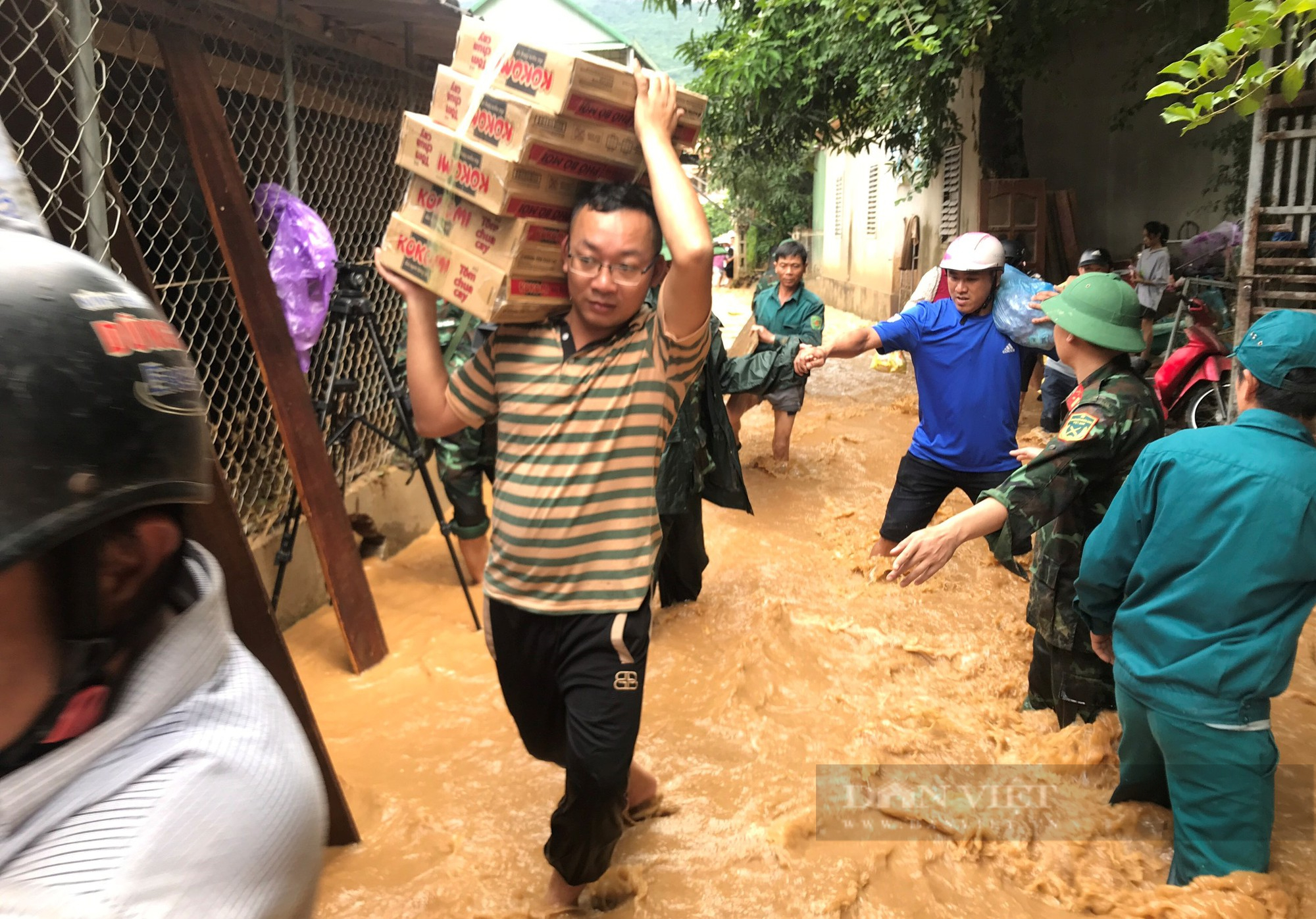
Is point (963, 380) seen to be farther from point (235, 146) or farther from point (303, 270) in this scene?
point (235, 146)

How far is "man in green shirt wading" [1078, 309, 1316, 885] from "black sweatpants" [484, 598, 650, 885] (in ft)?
4.70

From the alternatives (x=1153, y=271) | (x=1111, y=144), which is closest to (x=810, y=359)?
(x=1153, y=271)

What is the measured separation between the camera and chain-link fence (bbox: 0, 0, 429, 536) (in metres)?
2.32

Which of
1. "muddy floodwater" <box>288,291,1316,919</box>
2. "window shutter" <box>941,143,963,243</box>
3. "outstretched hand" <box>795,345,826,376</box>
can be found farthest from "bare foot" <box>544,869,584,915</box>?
"window shutter" <box>941,143,963,243</box>

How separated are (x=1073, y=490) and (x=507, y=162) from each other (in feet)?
6.85

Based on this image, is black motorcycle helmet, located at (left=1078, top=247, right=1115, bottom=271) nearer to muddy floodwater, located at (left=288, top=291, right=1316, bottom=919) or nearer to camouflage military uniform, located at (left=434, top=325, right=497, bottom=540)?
muddy floodwater, located at (left=288, top=291, right=1316, bottom=919)

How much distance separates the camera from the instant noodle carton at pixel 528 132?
204cm

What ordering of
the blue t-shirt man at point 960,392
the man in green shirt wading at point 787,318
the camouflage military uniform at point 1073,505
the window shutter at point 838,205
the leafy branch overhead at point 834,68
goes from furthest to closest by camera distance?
the window shutter at point 838,205 < the man in green shirt wading at point 787,318 < the leafy branch overhead at point 834,68 < the blue t-shirt man at point 960,392 < the camouflage military uniform at point 1073,505

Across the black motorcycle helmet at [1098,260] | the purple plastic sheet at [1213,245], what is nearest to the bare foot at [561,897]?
the black motorcycle helmet at [1098,260]

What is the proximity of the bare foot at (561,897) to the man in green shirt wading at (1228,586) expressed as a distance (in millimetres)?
1739

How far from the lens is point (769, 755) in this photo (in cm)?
358

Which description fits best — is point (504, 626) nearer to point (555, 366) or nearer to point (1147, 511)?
point (555, 366)

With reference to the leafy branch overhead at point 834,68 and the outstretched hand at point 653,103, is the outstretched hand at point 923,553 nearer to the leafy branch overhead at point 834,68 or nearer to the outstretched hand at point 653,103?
the outstretched hand at point 653,103

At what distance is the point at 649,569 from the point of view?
232cm
